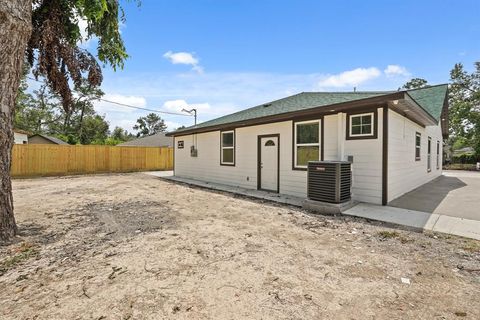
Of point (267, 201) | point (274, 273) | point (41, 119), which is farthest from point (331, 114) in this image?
point (41, 119)

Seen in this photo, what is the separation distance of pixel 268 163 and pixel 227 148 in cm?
232

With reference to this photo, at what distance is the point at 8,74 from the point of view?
11.4ft

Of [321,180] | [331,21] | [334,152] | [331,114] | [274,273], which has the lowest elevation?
[274,273]

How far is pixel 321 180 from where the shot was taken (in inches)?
217

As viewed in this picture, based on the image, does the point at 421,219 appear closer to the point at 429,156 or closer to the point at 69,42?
the point at 69,42

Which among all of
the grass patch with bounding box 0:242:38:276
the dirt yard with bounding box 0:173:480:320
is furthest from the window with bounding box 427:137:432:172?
the grass patch with bounding box 0:242:38:276

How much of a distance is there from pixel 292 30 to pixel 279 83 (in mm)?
3517

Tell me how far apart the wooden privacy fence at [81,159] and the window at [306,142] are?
13.1m

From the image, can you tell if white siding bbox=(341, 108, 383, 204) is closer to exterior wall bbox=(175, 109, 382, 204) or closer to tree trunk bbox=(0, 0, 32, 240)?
exterior wall bbox=(175, 109, 382, 204)

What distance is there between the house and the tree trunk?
18.4ft

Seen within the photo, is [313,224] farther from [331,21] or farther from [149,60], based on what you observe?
[149,60]

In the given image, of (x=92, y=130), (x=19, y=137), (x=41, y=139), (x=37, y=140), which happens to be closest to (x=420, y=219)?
(x=19, y=137)

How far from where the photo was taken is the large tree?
3449 mm

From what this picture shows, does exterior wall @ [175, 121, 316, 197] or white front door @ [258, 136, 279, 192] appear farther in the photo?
white front door @ [258, 136, 279, 192]
